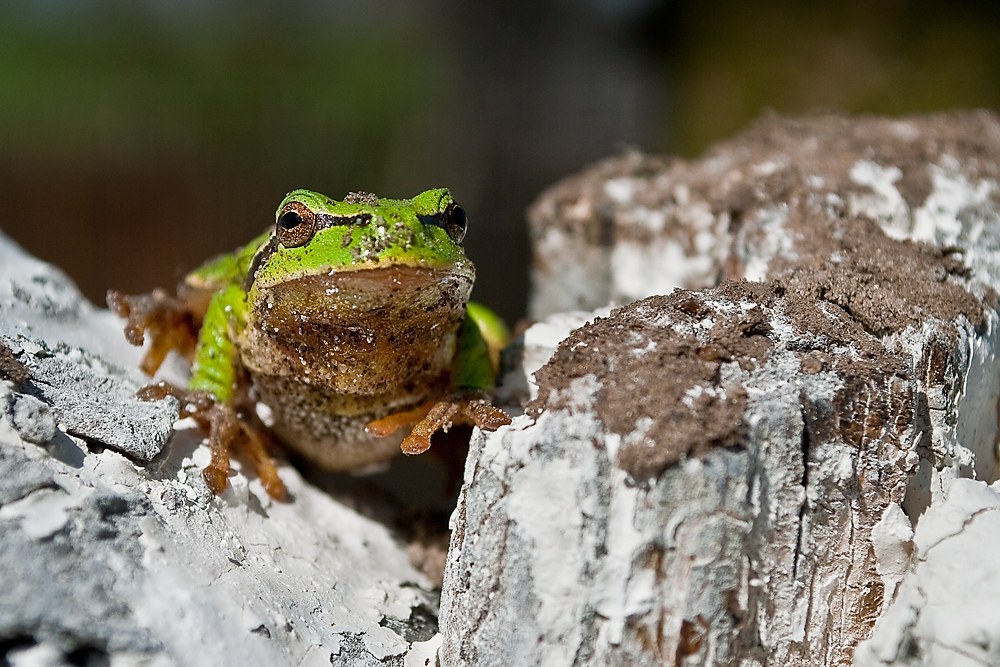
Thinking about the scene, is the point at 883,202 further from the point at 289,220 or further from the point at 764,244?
the point at 289,220

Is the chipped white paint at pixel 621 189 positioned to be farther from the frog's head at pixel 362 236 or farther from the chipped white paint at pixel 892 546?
the chipped white paint at pixel 892 546

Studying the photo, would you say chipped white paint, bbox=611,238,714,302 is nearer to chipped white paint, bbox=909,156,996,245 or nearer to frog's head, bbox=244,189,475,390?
chipped white paint, bbox=909,156,996,245

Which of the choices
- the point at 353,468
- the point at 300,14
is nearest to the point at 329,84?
the point at 300,14

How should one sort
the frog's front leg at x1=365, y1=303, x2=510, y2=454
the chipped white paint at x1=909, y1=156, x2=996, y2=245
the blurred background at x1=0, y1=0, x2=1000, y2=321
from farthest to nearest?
1. the blurred background at x1=0, y1=0, x2=1000, y2=321
2. the chipped white paint at x1=909, y1=156, x2=996, y2=245
3. the frog's front leg at x1=365, y1=303, x2=510, y2=454

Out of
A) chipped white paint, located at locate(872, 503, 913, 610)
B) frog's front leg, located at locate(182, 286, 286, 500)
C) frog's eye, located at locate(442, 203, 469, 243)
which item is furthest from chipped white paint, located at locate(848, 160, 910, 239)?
frog's front leg, located at locate(182, 286, 286, 500)

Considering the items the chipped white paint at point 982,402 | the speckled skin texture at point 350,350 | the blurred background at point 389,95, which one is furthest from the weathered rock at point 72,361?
the blurred background at point 389,95
